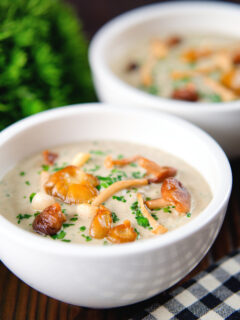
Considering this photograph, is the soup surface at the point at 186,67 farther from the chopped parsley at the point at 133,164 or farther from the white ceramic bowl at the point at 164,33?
the chopped parsley at the point at 133,164

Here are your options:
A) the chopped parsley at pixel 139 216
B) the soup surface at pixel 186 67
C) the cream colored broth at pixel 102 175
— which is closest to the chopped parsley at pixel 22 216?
the cream colored broth at pixel 102 175

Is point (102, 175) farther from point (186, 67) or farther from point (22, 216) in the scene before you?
point (186, 67)

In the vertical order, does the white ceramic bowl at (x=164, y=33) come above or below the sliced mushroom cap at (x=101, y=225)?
below

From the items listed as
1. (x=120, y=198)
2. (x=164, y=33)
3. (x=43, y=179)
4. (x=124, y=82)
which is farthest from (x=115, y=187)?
(x=164, y=33)

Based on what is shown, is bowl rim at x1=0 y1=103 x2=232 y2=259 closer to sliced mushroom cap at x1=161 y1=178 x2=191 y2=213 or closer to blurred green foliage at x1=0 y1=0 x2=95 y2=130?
sliced mushroom cap at x1=161 y1=178 x2=191 y2=213

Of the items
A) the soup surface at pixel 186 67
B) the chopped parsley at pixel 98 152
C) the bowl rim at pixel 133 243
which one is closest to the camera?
the bowl rim at pixel 133 243
